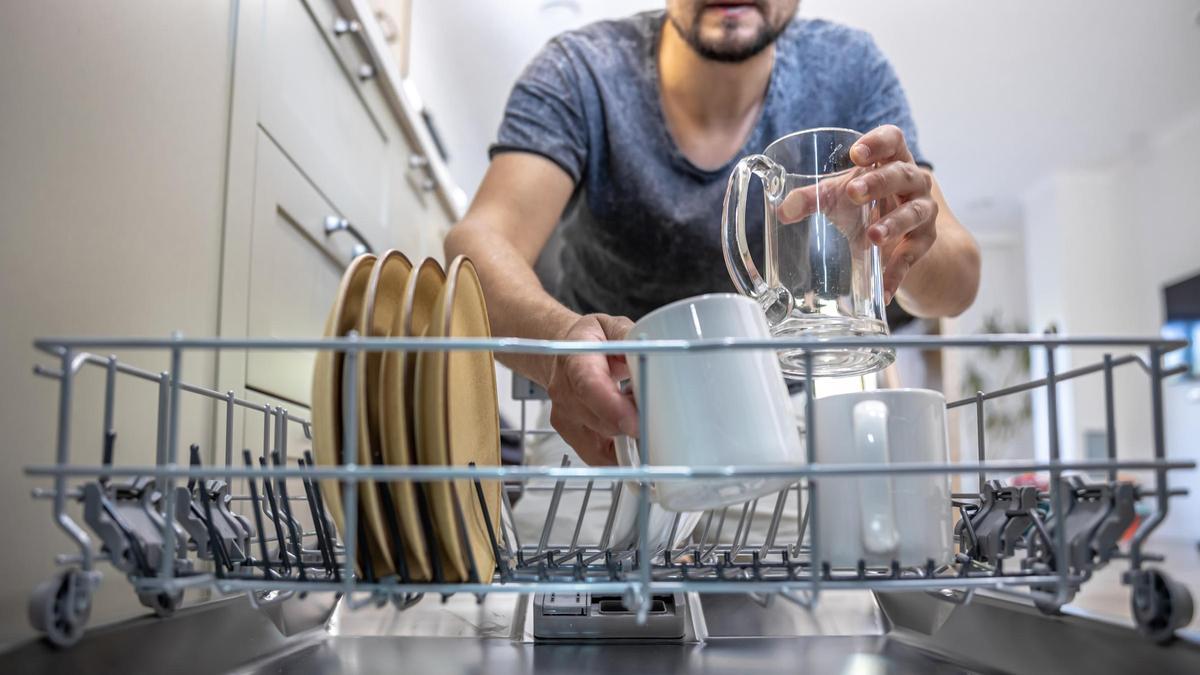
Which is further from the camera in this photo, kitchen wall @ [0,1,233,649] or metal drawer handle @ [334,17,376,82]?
metal drawer handle @ [334,17,376,82]

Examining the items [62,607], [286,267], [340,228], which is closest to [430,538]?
[62,607]

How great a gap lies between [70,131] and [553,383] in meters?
0.34

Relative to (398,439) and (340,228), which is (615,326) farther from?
(340,228)

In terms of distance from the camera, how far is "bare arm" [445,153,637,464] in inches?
16.7

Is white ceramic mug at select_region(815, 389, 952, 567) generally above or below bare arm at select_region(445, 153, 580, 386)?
below

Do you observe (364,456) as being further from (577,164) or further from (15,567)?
(577,164)

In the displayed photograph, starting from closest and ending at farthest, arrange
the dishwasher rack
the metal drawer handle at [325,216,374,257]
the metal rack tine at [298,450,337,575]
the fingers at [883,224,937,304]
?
the dishwasher rack < the metal rack tine at [298,450,337,575] < the fingers at [883,224,937,304] < the metal drawer handle at [325,216,374,257]

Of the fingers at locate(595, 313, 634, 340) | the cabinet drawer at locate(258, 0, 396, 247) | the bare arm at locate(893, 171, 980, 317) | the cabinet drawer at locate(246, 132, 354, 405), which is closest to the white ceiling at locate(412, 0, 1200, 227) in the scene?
the cabinet drawer at locate(258, 0, 396, 247)

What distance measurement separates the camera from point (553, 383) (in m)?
0.54

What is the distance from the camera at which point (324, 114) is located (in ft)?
4.46

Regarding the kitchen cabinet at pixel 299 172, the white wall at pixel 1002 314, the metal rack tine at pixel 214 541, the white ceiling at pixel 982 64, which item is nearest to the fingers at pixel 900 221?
the metal rack tine at pixel 214 541

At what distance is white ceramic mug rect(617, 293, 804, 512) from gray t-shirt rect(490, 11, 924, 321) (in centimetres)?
70

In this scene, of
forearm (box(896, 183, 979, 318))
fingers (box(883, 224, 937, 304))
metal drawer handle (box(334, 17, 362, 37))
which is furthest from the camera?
metal drawer handle (box(334, 17, 362, 37))

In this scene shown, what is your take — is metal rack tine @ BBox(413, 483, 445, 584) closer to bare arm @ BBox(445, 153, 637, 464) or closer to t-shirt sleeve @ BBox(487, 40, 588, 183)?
bare arm @ BBox(445, 153, 637, 464)
